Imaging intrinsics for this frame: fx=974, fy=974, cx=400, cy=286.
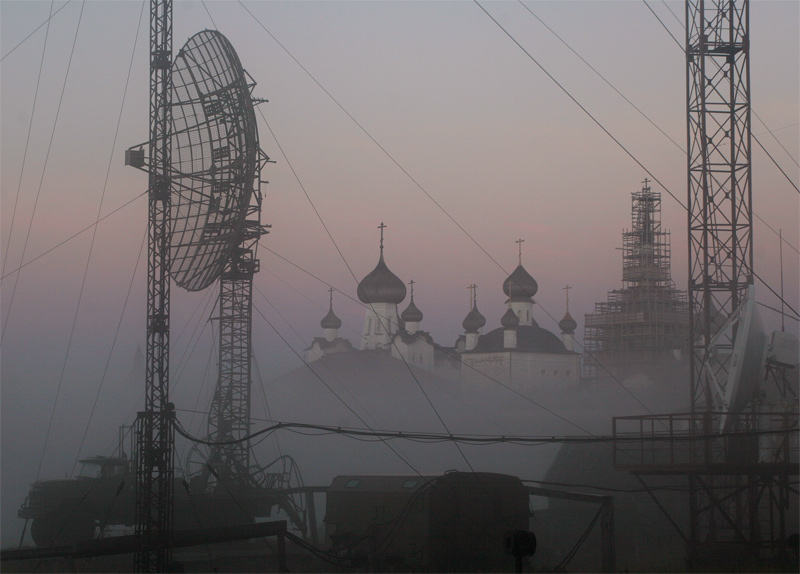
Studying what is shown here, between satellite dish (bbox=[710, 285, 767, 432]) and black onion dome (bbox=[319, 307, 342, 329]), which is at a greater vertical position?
black onion dome (bbox=[319, 307, 342, 329])

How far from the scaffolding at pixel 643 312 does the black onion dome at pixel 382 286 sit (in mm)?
20700

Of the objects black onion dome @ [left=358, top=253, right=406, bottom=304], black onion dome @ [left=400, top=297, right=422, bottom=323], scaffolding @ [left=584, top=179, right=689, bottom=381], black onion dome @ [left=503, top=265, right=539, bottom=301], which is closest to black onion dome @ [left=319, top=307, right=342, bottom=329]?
black onion dome @ [left=400, top=297, right=422, bottom=323]

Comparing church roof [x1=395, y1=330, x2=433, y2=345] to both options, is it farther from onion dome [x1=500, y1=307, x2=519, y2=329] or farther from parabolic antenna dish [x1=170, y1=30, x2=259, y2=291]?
parabolic antenna dish [x1=170, y1=30, x2=259, y2=291]

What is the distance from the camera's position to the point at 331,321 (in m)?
108

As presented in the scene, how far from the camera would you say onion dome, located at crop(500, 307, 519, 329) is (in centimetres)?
9444

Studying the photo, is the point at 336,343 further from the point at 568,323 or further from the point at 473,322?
the point at 568,323

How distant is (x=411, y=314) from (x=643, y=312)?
29594mm

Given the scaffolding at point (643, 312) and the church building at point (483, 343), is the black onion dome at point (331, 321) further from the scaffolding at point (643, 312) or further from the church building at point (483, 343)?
the scaffolding at point (643, 312)

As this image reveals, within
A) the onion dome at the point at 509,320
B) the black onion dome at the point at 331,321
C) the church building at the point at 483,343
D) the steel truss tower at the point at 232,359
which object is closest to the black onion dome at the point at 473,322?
the church building at the point at 483,343

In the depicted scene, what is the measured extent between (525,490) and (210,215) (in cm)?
1158

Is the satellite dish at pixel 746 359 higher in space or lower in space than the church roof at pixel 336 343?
lower

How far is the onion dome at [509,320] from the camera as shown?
94.4 meters

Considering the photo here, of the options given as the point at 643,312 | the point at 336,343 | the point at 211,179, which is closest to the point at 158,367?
the point at 211,179

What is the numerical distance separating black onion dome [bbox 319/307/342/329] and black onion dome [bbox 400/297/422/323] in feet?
36.6
